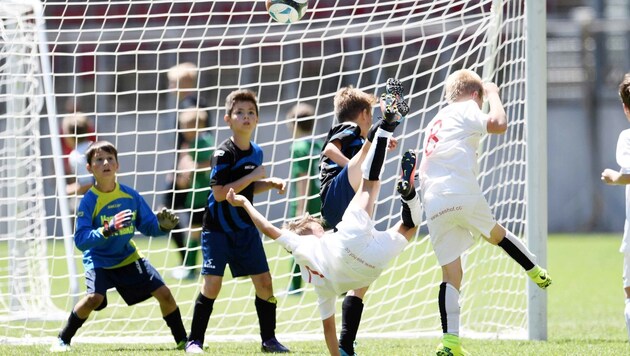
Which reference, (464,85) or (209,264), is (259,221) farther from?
(464,85)

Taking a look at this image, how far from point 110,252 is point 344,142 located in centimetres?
155

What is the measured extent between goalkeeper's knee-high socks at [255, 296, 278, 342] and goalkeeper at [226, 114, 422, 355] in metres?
1.03

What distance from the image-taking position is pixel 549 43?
21.0 m

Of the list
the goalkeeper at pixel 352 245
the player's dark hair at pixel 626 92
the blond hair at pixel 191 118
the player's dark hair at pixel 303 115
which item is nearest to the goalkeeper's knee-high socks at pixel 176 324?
the goalkeeper at pixel 352 245

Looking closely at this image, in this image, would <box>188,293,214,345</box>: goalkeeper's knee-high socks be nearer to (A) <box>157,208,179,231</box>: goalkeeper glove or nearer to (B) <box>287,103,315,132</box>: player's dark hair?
(A) <box>157,208,179,231</box>: goalkeeper glove

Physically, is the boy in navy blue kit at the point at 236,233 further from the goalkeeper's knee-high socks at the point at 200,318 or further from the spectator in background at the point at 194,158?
the spectator in background at the point at 194,158

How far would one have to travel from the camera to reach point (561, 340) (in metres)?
6.61

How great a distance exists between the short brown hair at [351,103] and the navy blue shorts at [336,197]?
41cm

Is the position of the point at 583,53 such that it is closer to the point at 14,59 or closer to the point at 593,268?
the point at 593,268

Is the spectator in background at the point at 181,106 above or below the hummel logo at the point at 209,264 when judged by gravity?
above

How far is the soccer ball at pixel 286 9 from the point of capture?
643 cm

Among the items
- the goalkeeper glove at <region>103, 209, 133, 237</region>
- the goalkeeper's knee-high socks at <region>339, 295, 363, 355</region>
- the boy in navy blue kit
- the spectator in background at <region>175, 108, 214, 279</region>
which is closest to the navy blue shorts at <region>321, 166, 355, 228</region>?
the boy in navy blue kit

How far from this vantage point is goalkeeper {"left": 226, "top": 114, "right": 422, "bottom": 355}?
500cm

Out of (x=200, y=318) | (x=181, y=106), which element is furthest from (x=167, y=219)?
(x=181, y=106)
